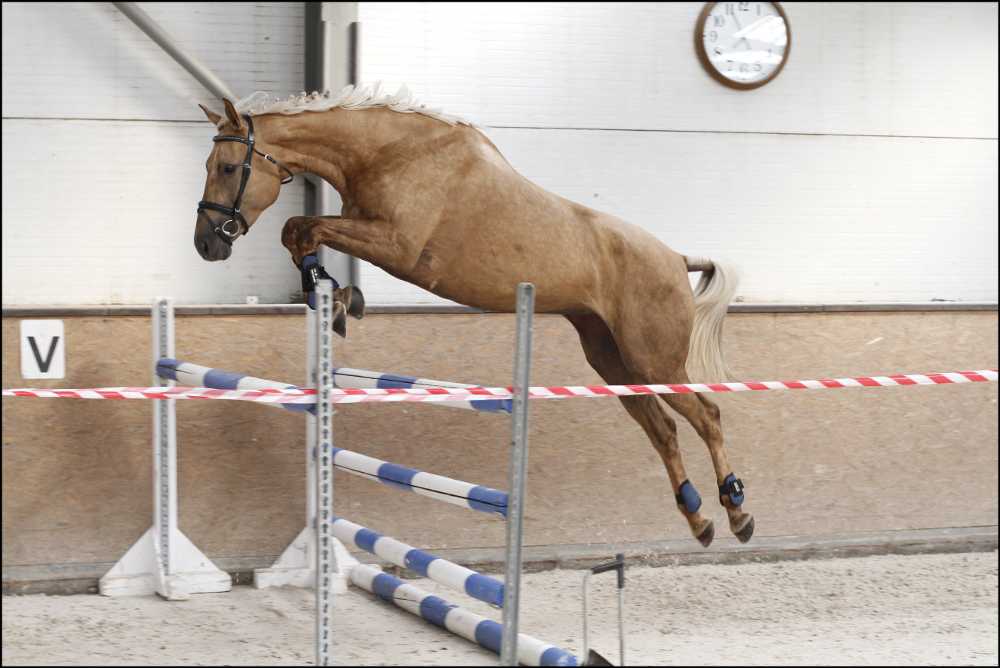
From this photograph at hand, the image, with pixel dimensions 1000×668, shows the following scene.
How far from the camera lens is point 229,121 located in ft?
8.17

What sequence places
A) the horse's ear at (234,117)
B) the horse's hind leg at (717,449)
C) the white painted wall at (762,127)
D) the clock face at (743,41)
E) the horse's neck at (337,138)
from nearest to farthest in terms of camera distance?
1. the horse's ear at (234,117)
2. the horse's neck at (337,138)
3. the horse's hind leg at (717,449)
4. the white painted wall at (762,127)
5. the clock face at (743,41)

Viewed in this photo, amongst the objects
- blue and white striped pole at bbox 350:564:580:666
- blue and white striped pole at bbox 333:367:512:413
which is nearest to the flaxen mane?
blue and white striped pole at bbox 333:367:512:413

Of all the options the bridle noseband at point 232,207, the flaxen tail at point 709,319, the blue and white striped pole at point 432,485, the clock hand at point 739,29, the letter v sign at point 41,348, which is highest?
the clock hand at point 739,29

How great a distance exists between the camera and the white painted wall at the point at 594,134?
3773 mm

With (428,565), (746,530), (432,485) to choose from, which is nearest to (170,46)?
(432,485)

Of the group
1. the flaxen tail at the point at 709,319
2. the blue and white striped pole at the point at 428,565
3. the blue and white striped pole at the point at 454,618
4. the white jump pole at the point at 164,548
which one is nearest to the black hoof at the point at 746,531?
the flaxen tail at the point at 709,319

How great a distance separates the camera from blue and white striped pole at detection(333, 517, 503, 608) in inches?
105

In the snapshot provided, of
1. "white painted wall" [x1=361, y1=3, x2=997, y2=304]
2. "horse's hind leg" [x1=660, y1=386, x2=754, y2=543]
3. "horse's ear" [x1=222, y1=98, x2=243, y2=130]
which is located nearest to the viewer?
"horse's ear" [x1=222, y1=98, x2=243, y2=130]

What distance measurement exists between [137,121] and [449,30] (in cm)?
119

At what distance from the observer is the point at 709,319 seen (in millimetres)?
3182

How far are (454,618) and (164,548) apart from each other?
44.3 inches

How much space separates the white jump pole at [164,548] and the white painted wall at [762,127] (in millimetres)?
816

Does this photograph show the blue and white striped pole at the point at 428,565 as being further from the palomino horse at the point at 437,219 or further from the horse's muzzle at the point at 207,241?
the horse's muzzle at the point at 207,241

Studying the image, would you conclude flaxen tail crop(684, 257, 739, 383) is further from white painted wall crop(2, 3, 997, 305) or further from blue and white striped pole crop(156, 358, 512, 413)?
white painted wall crop(2, 3, 997, 305)
